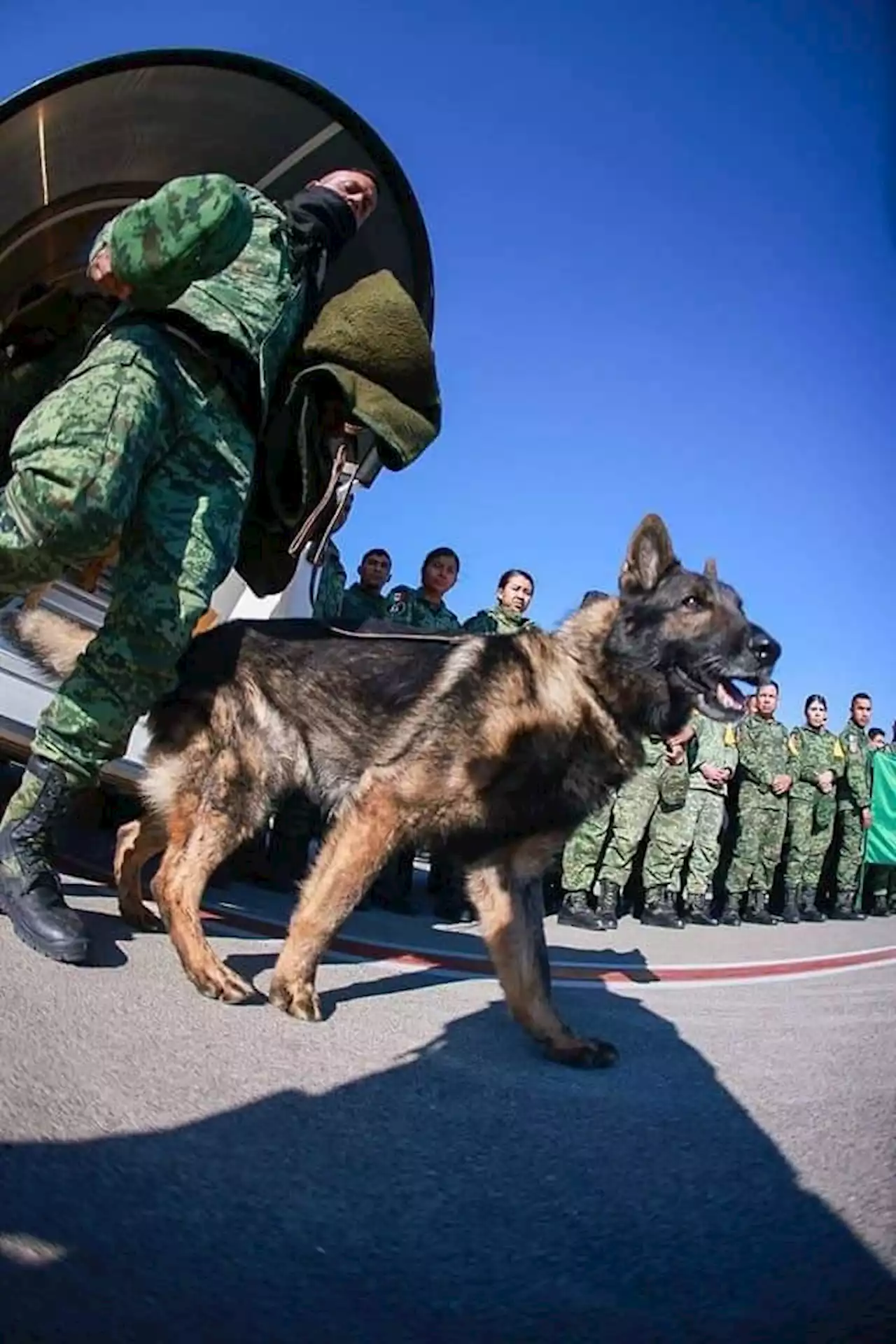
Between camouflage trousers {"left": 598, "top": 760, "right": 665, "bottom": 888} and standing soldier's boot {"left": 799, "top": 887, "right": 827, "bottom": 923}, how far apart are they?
3.26 meters

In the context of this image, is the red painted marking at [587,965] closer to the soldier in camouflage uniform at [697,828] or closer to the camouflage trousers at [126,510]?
the camouflage trousers at [126,510]

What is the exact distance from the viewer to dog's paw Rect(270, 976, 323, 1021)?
238cm

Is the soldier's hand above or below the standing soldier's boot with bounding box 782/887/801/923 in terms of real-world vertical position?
above

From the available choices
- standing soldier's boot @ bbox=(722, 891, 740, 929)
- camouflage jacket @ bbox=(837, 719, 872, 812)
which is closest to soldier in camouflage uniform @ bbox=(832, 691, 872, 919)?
camouflage jacket @ bbox=(837, 719, 872, 812)

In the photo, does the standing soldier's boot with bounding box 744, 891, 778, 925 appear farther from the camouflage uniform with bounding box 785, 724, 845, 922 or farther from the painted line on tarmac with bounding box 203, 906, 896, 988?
the painted line on tarmac with bounding box 203, 906, 896, 988

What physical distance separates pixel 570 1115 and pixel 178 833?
5.59 ft

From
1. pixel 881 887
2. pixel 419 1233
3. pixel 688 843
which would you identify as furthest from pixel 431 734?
pixel 881 887

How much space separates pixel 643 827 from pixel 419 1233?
669cm

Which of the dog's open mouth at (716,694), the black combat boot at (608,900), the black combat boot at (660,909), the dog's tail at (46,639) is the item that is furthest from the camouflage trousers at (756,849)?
the dog's tail at (46,639)

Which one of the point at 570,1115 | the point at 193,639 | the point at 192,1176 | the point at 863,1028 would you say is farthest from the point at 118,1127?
the point at 193,639

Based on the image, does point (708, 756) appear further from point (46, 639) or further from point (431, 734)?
point (46, 639)

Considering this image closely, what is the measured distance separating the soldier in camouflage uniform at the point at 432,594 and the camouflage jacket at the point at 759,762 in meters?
4.26

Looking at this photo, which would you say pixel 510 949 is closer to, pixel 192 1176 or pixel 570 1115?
pixel 570 1115

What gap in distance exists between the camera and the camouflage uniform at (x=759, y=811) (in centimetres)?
936
